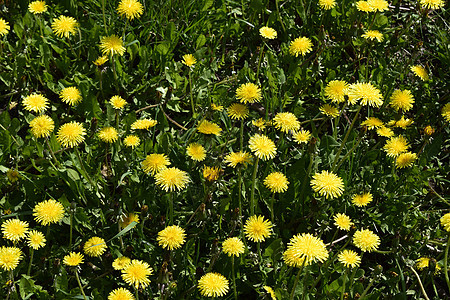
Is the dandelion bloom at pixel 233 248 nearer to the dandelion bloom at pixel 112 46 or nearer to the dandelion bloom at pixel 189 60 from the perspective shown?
the dandelion bloom at pixel 189 60

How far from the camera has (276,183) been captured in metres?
2.63

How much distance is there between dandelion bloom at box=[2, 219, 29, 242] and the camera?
8.03 ft

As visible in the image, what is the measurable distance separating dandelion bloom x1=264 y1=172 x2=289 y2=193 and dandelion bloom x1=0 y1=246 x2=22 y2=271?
1.17m

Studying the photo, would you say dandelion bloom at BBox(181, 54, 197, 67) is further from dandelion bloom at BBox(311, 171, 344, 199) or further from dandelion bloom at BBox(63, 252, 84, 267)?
dandelion bloom at BBox(63, 252, 84, 267)

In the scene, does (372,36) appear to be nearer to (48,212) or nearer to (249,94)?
(249,94)

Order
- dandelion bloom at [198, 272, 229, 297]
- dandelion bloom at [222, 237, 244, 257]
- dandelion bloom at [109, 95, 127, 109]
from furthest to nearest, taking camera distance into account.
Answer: dandelion bloom at [109, 95, 127, 109] → dandelion bloom at [222, 237, 244, 257] → dandelion bloom at [198, 272, 229, 297]

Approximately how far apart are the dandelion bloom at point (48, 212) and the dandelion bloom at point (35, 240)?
0.06 metres

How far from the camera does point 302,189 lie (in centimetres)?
282

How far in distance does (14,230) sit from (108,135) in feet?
2.08

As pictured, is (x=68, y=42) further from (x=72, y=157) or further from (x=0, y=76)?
(x=72, y=157)

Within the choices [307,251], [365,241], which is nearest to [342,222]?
[365,241]

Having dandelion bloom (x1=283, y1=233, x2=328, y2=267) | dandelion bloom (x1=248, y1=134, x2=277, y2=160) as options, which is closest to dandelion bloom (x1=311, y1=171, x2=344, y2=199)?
dandelion bloom (x1=248, y1=134, x2=277, y2=160)

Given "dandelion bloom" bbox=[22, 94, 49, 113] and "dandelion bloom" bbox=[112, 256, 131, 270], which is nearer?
"dandelion bloom" bbox=[112, 256, 131, 270]

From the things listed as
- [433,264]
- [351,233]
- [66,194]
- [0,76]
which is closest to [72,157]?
[66,194]
